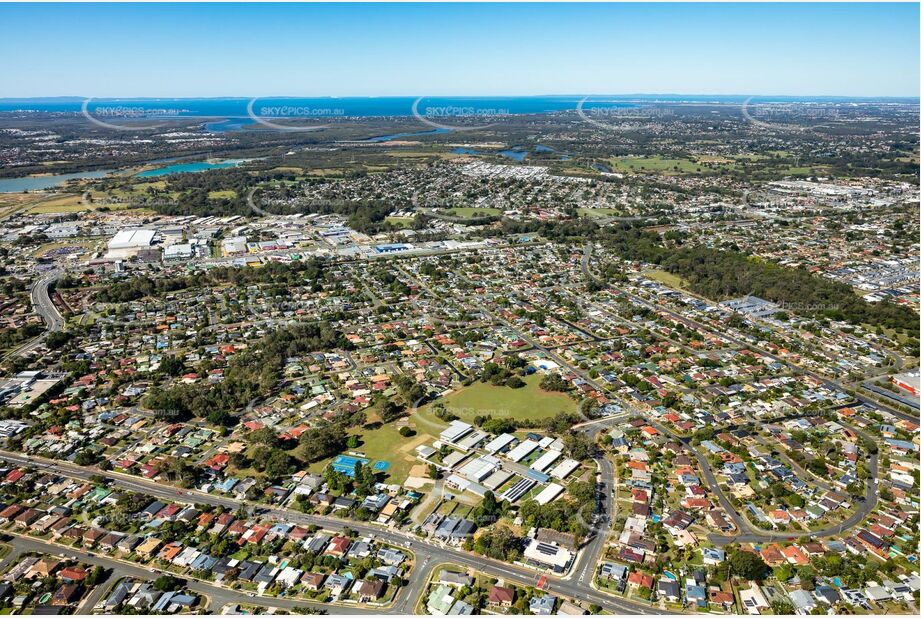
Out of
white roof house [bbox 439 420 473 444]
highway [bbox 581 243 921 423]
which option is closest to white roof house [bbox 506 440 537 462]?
white roof house [bbox 439 420 473 444]

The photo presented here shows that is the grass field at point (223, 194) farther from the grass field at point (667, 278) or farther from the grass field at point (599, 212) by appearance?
the grass field at point (667, 278)

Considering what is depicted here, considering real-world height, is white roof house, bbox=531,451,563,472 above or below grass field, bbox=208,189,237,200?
above

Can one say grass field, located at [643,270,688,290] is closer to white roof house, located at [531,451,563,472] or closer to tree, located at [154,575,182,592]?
white roof house, located at [531,451,563,472]

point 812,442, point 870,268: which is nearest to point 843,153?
point 870,268

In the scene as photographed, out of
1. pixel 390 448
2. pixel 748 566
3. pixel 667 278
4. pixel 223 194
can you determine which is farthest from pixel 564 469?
pixel 223 194

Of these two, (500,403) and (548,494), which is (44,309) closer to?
(500,403)
